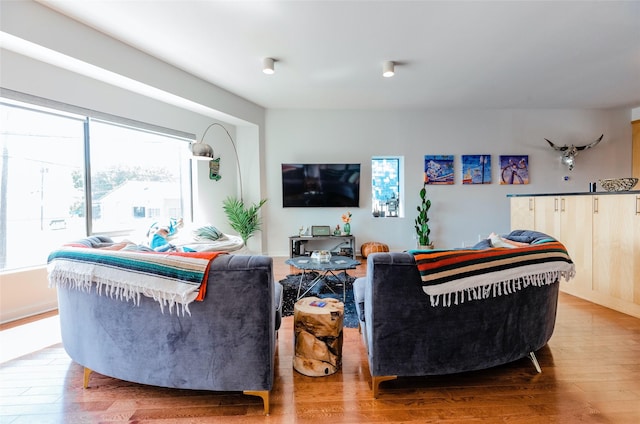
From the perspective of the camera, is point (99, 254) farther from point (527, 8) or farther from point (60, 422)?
point (527, 8)

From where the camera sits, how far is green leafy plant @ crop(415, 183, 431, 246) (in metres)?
5.14

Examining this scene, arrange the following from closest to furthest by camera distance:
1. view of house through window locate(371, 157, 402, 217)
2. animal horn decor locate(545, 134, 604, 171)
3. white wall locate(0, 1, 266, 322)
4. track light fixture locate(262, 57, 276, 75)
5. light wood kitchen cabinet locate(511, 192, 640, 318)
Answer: white wall locate(0, 1, 266, 322), light wood kitchen cabinet locate(511, 192, 640, 318), track light fixture locate(262, 57, 276, 75), animal horn decor locate(545, 134, 604, 171), view of house through window locate(371, 157, 402, 217)

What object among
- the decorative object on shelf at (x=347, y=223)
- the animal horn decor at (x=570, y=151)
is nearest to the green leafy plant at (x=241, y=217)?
the decorative object on shelf at (x=347, y=223)

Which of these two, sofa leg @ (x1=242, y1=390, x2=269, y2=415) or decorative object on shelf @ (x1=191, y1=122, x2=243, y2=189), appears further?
decorative object on shelf @ (x1=191, y1=122, x2=243, y2=189)

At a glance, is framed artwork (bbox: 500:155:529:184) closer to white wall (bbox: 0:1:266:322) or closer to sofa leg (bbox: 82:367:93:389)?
white wall (bbox: 0:1:266:322)

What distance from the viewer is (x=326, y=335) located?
1.72 m

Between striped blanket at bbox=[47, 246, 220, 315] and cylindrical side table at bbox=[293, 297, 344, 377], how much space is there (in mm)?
662

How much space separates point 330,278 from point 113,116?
A: 3.31m

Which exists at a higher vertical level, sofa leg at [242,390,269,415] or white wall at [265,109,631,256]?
white wall at [265,109,631,256]

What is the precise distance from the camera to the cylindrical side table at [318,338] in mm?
1711

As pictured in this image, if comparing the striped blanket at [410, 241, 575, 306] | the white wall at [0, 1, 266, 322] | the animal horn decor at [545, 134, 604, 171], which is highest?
the white wall at [0, 1, 266, 322]

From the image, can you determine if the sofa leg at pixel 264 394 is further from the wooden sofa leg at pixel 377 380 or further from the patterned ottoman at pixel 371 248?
the patterned ottoman at pixel 371 248

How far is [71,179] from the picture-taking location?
3.20 metres

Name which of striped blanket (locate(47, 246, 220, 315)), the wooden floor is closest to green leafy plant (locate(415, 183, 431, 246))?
the wooden floor
